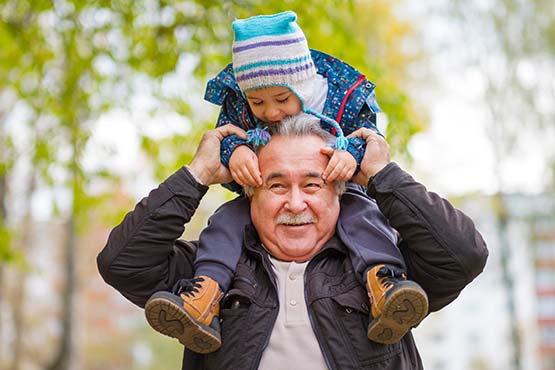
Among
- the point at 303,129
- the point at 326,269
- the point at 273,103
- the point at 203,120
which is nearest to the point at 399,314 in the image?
the point at 326,269

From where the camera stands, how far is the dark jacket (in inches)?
91.0

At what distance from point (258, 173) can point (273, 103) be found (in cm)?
23

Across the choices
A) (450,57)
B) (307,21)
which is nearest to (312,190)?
(307,21)

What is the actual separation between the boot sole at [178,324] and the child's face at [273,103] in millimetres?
642

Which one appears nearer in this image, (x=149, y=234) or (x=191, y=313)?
(x=191, y=313)

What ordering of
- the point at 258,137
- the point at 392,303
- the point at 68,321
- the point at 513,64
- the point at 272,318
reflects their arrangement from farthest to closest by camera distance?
the point at 513,64
the point at 68,321
the point at 258,137
the point at 272,318
the point at 392,303

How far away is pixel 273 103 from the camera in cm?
252

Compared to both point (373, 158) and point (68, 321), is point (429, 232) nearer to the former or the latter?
point (373, 158)

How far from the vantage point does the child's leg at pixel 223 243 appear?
8.10ft

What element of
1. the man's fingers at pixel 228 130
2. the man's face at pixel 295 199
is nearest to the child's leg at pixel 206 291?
the man's face at pixel 295 199

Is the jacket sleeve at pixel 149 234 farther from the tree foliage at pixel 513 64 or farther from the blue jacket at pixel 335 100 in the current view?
the tree foliage at pixel 513 64

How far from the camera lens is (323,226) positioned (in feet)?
8.14

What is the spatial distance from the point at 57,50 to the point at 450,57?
24.9 feet

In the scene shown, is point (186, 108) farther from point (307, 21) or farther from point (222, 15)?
point (307, 21)
